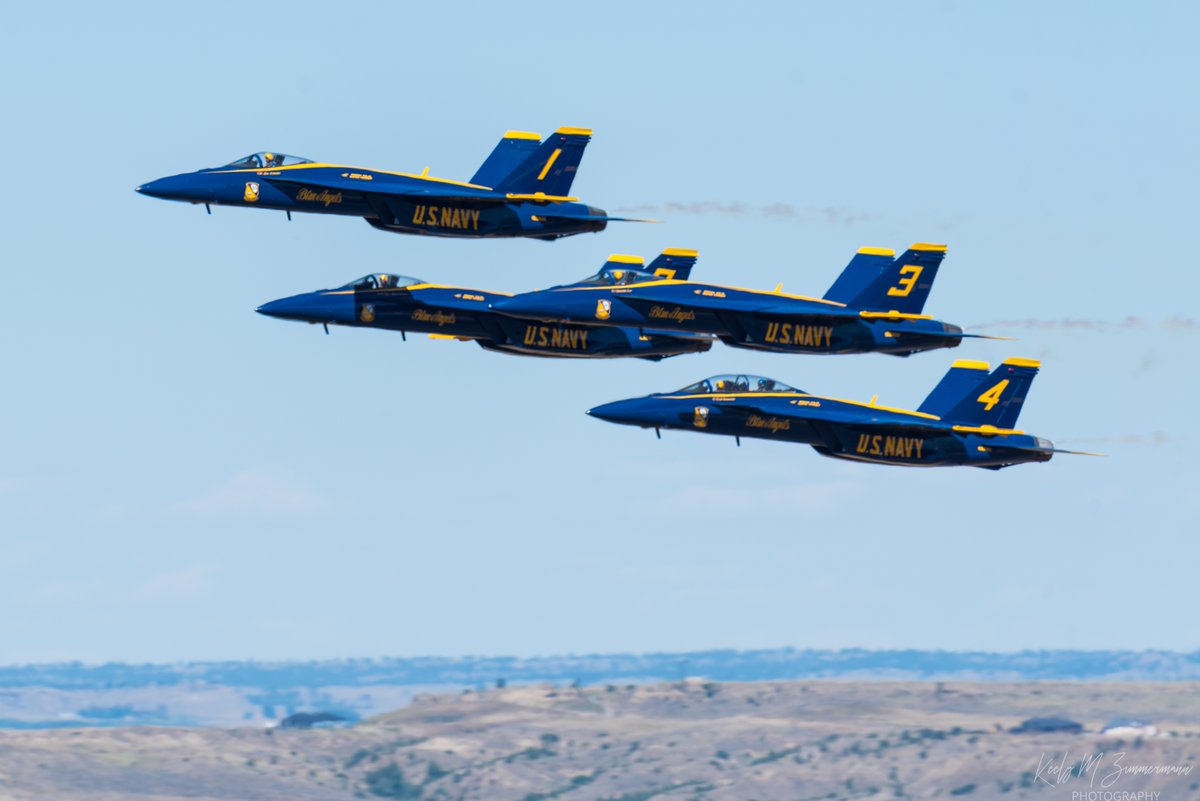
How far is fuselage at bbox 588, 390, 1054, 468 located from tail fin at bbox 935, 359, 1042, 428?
2144 millimetres

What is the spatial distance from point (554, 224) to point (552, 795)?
344 ft

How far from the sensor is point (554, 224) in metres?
83.1

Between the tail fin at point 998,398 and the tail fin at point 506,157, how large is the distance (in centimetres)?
2132

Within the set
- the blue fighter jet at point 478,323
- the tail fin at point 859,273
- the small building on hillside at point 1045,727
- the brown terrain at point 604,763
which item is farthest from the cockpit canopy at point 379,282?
the small building on hillside at point 1045,727

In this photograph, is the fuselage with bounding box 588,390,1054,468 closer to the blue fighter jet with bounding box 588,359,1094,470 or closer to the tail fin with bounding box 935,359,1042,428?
the blue fighter jet with bounding box 588,359,1094,470

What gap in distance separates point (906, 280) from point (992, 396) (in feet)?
20.3

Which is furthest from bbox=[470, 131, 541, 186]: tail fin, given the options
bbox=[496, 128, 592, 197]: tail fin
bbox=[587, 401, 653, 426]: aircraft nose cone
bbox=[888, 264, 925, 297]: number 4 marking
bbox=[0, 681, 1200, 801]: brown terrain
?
bbox=[0, 681, 1200, 801]: brown terrain

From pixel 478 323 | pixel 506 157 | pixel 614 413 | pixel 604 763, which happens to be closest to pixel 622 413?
pixel 614 413

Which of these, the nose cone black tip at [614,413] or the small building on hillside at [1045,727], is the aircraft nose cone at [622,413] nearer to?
the nose cone black tip at [614,413]

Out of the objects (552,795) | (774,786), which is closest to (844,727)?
(774,786)

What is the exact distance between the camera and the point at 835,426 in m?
83.9

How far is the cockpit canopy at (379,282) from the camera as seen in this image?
3442 inches

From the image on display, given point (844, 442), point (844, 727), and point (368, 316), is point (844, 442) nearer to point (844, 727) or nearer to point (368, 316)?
point (368, 316)

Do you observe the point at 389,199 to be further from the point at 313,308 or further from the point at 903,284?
the point at 903,284
